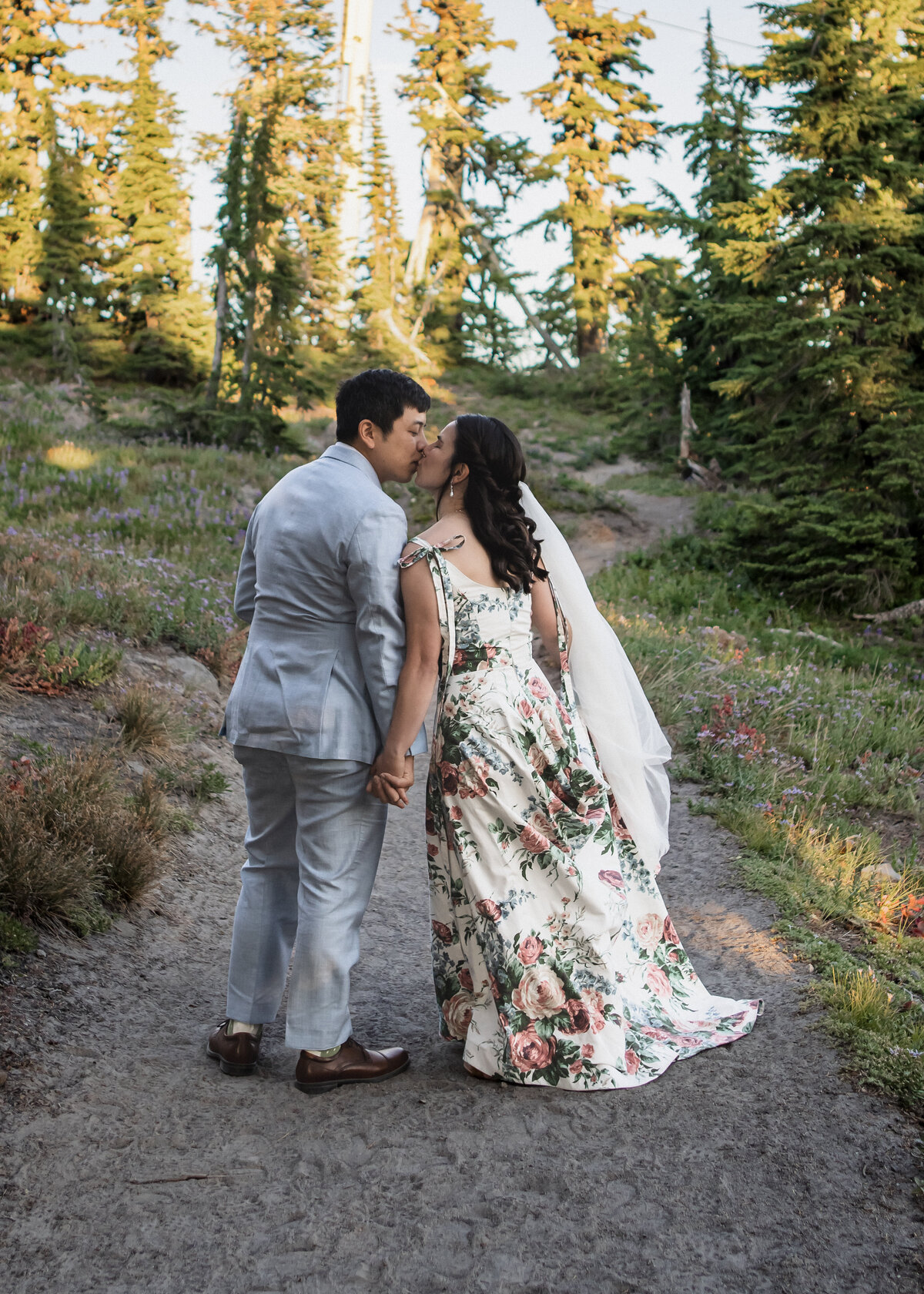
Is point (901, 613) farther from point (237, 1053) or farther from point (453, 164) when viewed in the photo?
point (453, 164)

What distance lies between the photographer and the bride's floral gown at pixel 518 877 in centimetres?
311

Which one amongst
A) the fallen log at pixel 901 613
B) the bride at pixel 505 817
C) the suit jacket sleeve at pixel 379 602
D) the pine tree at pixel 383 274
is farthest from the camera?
the pine tree at pixel 383 274

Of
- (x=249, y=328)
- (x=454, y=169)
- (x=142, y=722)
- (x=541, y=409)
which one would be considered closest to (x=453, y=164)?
(x=454, y=169)

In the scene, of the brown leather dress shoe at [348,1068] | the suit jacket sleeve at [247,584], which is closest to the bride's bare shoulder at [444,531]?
the suit jacket sleeve at [247,584]

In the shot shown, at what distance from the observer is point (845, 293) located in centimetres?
1062

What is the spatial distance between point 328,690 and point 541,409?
2236 centimetres

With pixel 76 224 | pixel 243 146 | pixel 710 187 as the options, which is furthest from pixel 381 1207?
pixel 76 224

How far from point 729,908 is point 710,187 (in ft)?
58.8

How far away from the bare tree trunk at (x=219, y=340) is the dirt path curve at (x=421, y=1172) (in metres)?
12.8

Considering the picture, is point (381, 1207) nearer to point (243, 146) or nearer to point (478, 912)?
point (478, 912)

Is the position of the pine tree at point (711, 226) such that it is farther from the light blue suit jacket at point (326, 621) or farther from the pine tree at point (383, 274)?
the light blue suit jacket at point (326, 621)

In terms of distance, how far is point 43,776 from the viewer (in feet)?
13.8

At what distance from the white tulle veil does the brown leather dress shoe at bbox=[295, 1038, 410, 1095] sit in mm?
1144

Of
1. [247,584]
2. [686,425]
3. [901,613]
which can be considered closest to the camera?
[247,584]
